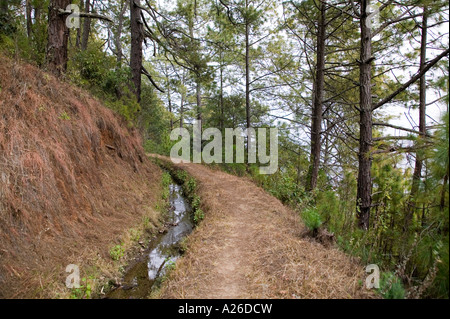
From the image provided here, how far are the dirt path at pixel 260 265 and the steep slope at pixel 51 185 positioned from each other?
5.02ft

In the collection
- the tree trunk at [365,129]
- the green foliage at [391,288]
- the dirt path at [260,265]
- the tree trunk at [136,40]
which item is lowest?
the dirt path at [260,265]

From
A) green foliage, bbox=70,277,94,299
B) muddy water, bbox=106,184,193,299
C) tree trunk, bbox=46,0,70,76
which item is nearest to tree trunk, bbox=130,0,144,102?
tree trunk, bbox=46,0,70,76

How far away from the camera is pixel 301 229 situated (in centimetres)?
464

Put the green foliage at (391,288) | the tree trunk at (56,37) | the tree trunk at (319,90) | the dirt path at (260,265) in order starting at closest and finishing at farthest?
the green foliage at (391,288), the dirt path at (260,265), the tree trunk at (56,37), the tree trunk at (319,90)

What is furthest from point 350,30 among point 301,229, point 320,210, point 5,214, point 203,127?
point 203,127

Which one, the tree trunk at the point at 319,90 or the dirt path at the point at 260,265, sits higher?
the tree trunk at the point at 319,90

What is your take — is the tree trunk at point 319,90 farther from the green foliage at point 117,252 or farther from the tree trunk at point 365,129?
the green foliage at point 117,252

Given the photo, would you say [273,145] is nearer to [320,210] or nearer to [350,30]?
[350,30]

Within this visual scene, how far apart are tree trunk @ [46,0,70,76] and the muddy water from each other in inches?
179

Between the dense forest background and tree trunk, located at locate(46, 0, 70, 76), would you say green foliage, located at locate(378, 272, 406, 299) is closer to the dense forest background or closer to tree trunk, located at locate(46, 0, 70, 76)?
the dense forest background

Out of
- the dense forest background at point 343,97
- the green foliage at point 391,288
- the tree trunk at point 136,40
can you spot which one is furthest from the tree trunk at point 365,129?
the tree trunk at point 136,40

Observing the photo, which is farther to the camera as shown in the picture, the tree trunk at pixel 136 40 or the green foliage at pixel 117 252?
the tree trunk at pixel 136 40

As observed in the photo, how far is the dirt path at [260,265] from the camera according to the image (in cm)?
283

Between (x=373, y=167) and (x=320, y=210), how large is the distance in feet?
4.46
